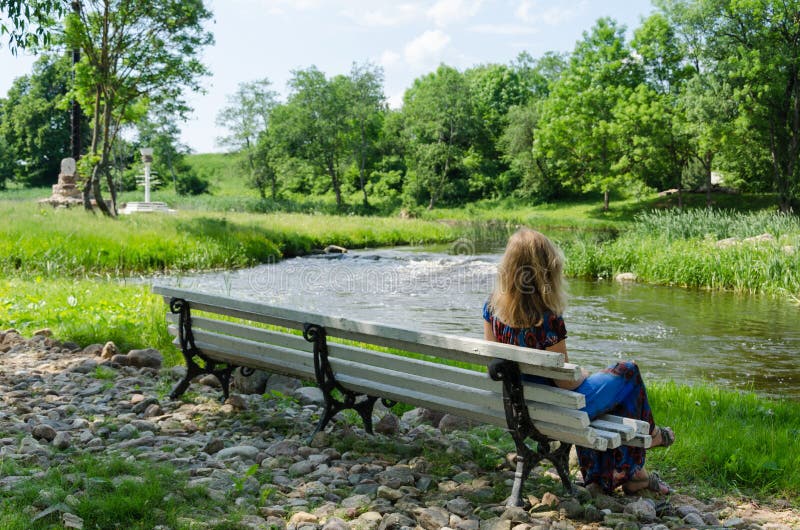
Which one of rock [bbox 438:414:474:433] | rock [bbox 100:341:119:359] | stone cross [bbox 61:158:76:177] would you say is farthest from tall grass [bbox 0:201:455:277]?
rock [bbox 438:414:474:433]

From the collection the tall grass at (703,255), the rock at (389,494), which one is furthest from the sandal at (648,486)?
the tall grass at (703,255)

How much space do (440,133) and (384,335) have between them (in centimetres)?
5856

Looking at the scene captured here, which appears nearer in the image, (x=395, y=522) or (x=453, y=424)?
(x=395, y=522)

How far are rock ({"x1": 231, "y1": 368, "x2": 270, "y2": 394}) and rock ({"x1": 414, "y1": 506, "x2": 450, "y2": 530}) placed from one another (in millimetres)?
3029

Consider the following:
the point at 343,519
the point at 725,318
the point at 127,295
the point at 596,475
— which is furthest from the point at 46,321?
the point at 725,318

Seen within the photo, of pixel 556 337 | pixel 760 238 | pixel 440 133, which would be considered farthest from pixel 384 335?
pixel 440 133

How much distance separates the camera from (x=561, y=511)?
396 cm

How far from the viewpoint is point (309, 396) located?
20.3 ft

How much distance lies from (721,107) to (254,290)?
3034 centimetres

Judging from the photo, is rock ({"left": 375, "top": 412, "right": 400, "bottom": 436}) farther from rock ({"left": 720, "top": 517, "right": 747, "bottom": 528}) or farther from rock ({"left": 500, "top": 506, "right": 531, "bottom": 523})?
rock ({"left": 720, "top": 517, "right": 747, "bottom": 528})

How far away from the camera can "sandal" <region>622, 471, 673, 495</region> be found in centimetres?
429

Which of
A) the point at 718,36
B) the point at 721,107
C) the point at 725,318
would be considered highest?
the point at 718,36

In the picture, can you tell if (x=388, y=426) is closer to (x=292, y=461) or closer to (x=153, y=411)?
(x=292, y=461)

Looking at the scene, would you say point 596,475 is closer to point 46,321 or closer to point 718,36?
point 46,321
